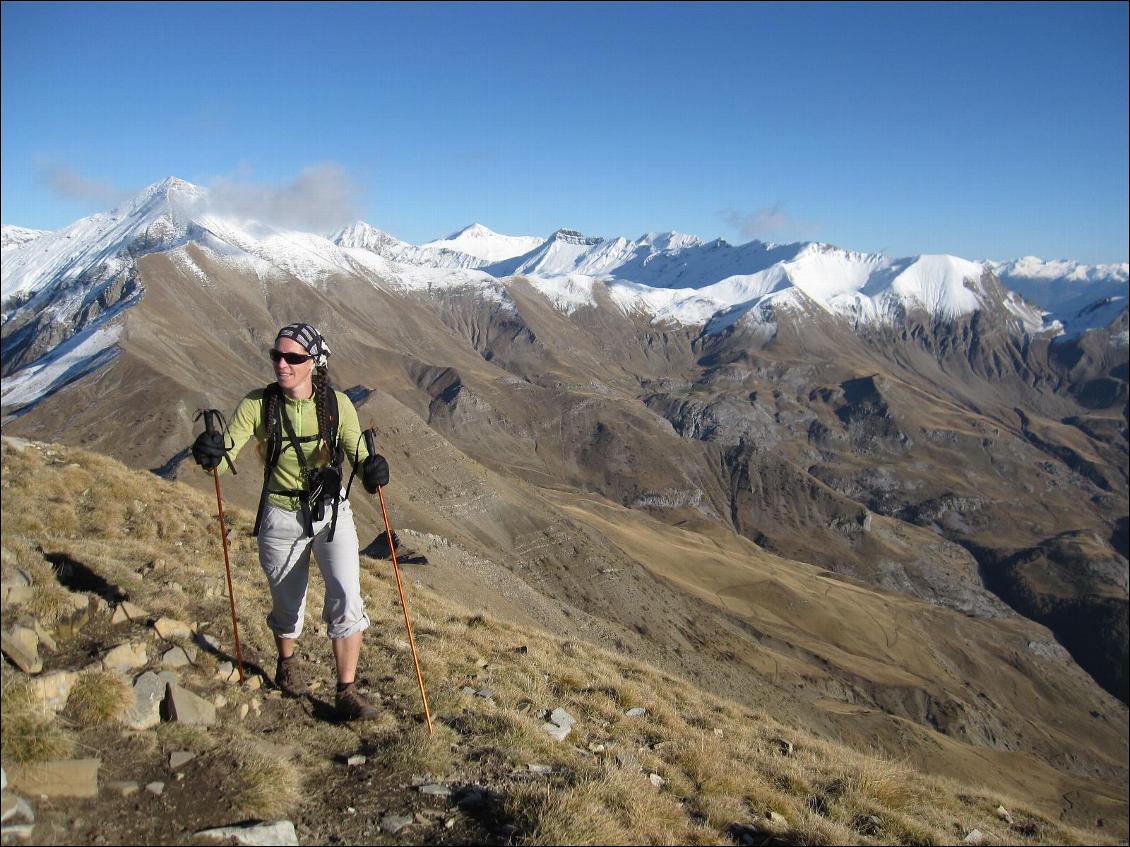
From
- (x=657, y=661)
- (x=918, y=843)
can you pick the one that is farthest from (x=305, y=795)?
(x=657, y=661)

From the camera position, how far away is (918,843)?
26.7 feet

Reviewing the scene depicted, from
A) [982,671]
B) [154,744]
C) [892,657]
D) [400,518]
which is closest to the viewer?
[154,744]

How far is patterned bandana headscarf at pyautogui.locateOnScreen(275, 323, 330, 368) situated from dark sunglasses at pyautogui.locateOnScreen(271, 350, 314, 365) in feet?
0.43

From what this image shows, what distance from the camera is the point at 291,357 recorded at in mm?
6938

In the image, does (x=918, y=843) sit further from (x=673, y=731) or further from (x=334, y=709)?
(x=334, y=709)

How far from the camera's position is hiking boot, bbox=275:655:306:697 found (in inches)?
305

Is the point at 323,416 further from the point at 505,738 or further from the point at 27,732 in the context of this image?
the point at 505,738

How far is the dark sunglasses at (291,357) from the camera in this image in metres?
6.88

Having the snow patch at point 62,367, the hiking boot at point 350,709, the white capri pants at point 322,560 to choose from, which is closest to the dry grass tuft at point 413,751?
the hiking boot at point 350,709

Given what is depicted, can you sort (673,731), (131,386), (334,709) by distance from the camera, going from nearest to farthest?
1. (334,709)
2. (673,731)
3. (131,386)

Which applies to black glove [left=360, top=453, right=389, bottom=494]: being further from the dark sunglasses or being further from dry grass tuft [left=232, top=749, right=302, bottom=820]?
dry grass tuft [left=232, top=749, right=302, bottom=820]

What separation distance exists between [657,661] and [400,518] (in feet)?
78.4

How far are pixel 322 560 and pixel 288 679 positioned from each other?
162 cm

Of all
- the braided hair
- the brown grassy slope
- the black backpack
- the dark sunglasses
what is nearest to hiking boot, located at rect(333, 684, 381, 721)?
the brown grassy slope
